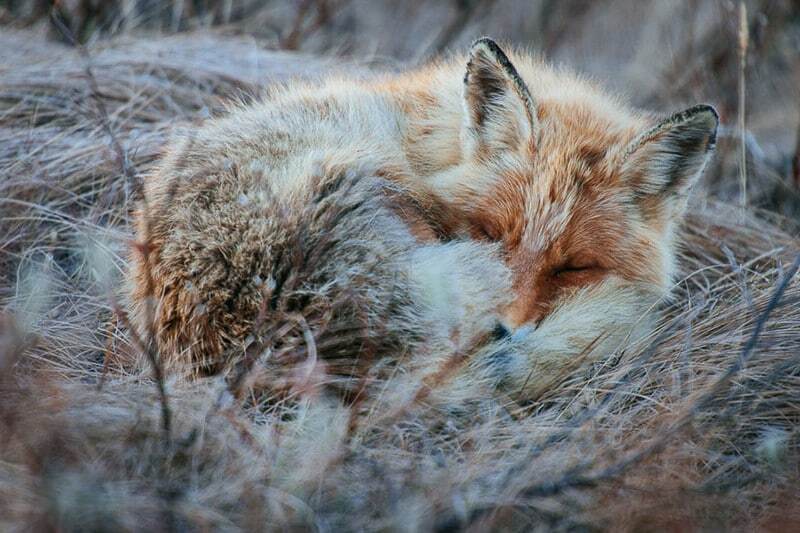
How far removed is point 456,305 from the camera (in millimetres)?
2475

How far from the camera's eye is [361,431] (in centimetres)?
232

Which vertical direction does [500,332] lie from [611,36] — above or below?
below

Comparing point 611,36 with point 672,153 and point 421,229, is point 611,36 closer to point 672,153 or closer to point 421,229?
point 672,153

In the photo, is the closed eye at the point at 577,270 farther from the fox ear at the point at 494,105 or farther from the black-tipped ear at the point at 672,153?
the fox ear at the point at 494,105

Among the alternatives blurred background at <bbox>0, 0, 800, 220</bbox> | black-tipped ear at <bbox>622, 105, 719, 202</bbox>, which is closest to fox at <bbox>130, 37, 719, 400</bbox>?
black-tipped ear at <bbox>622, 105, 719, 202</bbox>

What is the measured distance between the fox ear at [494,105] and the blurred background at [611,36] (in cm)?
179

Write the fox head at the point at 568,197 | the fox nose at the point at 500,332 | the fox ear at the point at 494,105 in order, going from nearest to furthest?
the fox nose at the point at 500,332 < the fox head at the point at 568,197 < the fox ear at the point at 494,105

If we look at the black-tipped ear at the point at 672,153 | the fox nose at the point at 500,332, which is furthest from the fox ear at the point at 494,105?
the fox nose at the point at 500,332

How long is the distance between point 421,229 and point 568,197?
1.92ft

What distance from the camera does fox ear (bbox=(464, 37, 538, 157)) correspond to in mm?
2949

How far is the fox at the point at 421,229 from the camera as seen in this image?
2418mm

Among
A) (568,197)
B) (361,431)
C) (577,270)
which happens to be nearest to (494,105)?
(568,197)

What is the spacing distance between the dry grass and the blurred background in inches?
62.5

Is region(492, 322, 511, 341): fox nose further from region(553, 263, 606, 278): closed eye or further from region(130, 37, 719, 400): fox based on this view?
region(553, 263, 606, 278): closed eye
